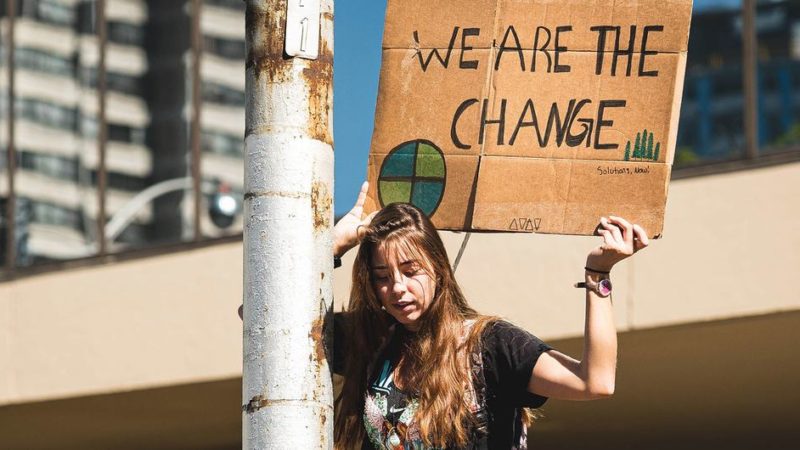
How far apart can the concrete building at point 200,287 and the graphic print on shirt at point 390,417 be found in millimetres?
5576

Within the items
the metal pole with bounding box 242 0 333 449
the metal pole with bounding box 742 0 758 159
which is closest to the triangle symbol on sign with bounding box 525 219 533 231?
the metal pole with bounding box 242 0 333 449

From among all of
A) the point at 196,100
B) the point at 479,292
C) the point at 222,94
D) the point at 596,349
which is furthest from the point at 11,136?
the point at 596,349

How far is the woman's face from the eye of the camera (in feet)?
11.9

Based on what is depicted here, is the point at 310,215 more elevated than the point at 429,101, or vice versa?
the point at 429,101

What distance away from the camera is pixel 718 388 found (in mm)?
10484

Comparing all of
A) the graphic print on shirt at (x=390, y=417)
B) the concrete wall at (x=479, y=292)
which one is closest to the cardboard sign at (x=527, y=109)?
the graphic print on shirt at (x=390, y=417)

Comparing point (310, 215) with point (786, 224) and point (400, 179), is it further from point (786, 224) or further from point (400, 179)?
point (786, 224)

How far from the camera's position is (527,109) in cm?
406

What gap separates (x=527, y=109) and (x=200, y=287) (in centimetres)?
692

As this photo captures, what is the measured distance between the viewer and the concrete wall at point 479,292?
8898 mm

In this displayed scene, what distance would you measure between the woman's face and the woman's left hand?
396 mm

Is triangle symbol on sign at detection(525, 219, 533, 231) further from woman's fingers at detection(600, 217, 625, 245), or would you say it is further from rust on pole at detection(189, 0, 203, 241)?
rust on pole at detection(189, 0, 203, 241)

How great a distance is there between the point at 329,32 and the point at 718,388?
7502mm

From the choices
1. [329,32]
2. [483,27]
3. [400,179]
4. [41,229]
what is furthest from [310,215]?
[41,229]
